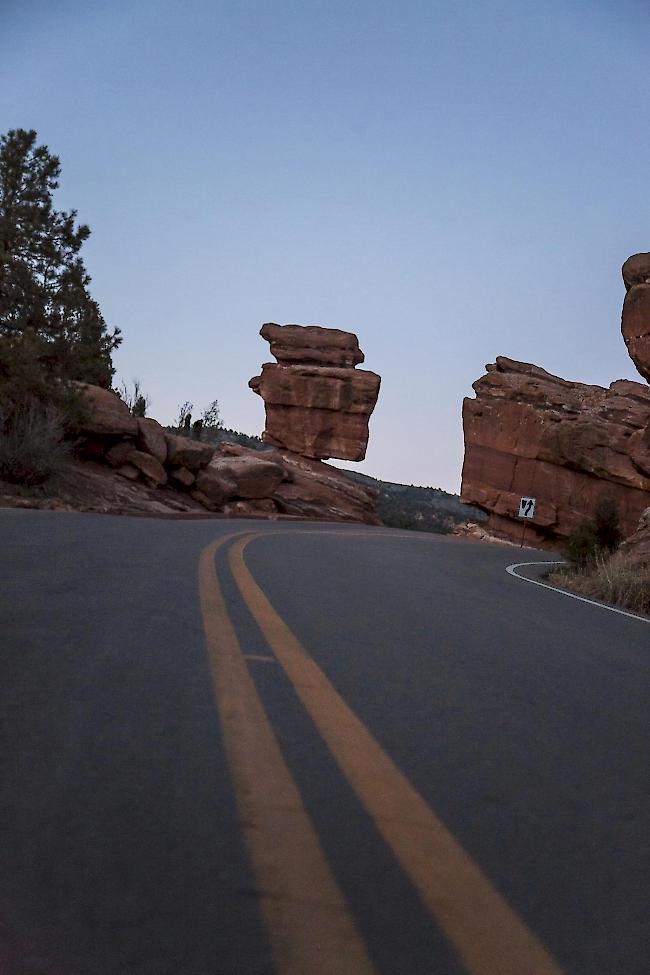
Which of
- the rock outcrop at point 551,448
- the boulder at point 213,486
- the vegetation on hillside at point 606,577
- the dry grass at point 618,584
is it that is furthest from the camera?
the rock outcrop at point 551,448

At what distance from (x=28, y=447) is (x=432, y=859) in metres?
26.7

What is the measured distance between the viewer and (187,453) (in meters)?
43.7

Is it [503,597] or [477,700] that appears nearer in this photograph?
[477,700]

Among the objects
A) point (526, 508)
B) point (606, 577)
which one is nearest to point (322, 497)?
point (526, 508)

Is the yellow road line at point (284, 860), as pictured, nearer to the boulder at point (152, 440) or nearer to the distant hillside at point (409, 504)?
the boulder at point (152, 440)

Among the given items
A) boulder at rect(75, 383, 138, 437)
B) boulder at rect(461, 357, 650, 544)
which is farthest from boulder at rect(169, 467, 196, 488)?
boulder at rect(461, 357, 650, 544)

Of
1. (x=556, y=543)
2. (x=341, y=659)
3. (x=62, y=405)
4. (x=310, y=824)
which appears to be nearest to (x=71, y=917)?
(x=310, y=824)

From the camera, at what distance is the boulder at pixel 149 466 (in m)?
39.5

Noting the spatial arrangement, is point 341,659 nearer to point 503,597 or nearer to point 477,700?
point 477,700

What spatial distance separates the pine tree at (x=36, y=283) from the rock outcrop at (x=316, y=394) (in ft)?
118

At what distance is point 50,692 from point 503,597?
8.05m

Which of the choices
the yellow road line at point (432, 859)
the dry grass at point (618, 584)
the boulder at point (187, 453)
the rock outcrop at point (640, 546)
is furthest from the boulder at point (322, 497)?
the yellow road line at point (432, 859)

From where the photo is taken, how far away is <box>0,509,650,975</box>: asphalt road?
2250mm

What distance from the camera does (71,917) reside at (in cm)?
225
